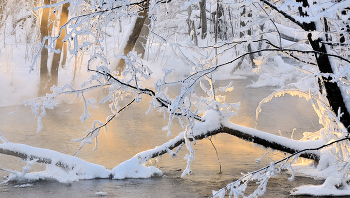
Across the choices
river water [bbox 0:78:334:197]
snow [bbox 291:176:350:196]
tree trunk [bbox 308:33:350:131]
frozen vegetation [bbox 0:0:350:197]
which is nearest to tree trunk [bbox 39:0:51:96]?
river water [bbox 0:78:334:197]

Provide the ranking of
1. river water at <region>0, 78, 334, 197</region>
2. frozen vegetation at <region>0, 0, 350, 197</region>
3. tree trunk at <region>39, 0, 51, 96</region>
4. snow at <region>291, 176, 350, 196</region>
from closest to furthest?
1. frozen vegetation at <region>0, 0, 350, 197</region>
2. snow at <region>291, 176, 350, 196</region>
3. river water at <region>0, 78, 334, 197</region>
4. tree trunk at <region>39, 0, 51, 96</region>

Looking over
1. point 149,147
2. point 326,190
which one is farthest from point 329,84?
point 149,147

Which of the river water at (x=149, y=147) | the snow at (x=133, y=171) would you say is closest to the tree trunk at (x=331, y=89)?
the river water at (x=149, y=147)

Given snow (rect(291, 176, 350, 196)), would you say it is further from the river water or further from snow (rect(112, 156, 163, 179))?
snow (rect(112, 156, 163, 179))

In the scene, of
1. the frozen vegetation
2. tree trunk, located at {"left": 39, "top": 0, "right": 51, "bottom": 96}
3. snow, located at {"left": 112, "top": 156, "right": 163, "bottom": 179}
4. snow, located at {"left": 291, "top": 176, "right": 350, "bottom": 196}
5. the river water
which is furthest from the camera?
tree trunk, located at {"left": 39, "top": 0, "right": 51, "bottom": 96}

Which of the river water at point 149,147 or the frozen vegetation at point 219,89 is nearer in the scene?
the frozen vegetation at point 219,89

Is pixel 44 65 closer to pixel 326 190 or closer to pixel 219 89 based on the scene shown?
pixel 219 89

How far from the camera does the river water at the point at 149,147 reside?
4.70 m

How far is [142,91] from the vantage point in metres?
4.14

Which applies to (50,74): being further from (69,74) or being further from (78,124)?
(78,124)

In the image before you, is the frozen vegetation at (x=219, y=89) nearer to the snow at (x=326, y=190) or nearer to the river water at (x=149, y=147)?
the snow at (x=326, y=190)

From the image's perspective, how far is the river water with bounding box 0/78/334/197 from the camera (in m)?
4.70

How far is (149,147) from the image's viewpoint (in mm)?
7023

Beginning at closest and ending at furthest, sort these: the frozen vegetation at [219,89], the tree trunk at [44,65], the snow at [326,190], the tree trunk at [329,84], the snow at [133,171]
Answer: the frozen vegetation at [219,89], the tree trunk at [329,84], the snow at [326,190], the snow at [133,171], the tree trunk at [44,65]
